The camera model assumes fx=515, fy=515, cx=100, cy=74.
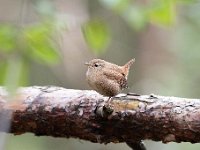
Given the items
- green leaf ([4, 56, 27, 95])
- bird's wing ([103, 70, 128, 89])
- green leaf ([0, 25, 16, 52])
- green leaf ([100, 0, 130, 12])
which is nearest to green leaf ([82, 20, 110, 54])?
green leaf ([0, 25, 16, 52])

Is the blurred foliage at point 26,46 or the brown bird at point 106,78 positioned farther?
the brown bird at point 106,78

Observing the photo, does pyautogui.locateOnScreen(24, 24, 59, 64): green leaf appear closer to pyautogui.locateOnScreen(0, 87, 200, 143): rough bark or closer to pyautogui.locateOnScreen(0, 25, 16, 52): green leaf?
pyautogui.locateOnScreen(0, 25, 16, 52): green leaf

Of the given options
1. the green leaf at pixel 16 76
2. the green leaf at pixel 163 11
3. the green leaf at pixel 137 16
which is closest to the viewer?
the green leaf at pixel 16 76

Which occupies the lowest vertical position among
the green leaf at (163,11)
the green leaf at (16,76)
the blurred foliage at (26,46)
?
the green leaf at (16,76)

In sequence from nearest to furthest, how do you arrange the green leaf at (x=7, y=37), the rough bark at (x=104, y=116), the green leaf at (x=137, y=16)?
the green leaf at (x=7, y=37) → the rough bark at (x=104, y=116) → the green leaf at (x=137, y=16)

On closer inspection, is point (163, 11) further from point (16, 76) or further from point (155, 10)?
point (16, 76)

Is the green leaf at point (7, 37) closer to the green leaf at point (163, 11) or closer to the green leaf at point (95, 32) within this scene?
the green leaf at point (95, 32)

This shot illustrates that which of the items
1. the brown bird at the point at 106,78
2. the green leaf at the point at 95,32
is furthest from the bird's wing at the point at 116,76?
the green leaf at the point at 95,32
